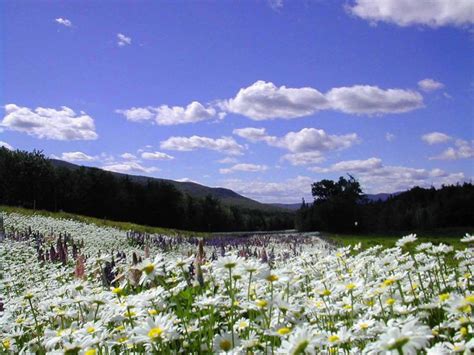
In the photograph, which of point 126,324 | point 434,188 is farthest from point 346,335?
point 434,188

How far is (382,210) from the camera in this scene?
6156 cm

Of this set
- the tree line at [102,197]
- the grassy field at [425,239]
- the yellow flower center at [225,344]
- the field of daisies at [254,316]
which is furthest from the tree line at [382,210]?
the yellow flower center at [225,344]

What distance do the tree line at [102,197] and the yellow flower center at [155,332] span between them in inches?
2191

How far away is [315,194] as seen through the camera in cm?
6962

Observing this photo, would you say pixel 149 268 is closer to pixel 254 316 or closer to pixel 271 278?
pixel 271 278

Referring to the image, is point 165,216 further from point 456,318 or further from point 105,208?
point 456,318

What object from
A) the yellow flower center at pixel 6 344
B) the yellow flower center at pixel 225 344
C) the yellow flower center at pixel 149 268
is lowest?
the yellow flower center at pixel 6 344

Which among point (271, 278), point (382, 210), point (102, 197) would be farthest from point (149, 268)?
point (102, 197)

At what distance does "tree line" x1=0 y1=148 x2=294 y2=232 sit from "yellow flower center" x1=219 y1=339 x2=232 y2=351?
5553 cm

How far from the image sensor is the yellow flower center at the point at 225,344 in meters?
3.53

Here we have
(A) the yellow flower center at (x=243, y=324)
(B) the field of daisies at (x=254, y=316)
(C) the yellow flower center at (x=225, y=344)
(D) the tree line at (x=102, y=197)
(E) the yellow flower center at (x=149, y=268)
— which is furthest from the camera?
(D) the tree line at (x=102, y=197)

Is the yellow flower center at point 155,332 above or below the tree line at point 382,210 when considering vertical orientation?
below

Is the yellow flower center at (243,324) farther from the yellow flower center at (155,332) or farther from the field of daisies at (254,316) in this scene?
the yellow flower center at (155,332)

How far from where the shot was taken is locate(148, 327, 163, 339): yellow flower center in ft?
10.4
